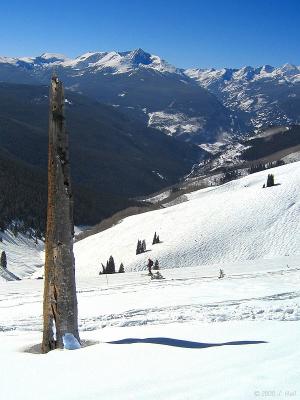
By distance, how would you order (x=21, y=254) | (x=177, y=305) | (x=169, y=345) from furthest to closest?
1. (x=21, y=254)
2. (x=177, y=305)
3. (x=169, y=345)

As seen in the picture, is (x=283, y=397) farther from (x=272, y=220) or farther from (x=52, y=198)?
(x=272, y=220)

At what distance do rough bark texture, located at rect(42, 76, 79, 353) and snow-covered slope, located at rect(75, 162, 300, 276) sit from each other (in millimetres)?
54748

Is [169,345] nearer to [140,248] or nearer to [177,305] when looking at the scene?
[177,305]

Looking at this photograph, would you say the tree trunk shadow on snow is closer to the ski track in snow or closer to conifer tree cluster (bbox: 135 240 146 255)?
the ski track in snow

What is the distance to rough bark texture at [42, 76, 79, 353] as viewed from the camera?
1209 centimetres

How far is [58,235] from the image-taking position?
12.1 m

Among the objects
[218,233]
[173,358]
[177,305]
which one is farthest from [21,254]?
[173,358]

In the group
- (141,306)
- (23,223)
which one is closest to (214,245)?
(141,306)

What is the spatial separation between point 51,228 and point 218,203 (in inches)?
3154

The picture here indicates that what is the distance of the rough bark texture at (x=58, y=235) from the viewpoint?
39.7 ft

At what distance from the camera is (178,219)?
90.9m

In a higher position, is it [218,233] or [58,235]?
[218,233]

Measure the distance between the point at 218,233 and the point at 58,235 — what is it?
212 feet

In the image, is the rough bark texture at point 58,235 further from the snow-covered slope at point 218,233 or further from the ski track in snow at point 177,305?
the snow-covered slope at point 218,233
